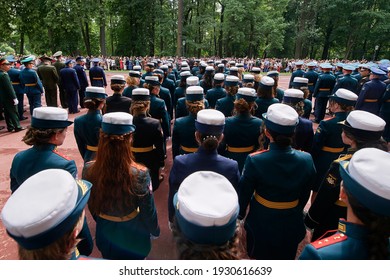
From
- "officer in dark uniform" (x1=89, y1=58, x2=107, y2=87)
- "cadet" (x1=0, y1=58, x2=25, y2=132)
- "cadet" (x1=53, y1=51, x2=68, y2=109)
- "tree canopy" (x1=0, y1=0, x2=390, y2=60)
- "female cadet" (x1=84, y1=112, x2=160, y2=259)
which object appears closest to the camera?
"female cadet" (x1=84, y1=112, x2=160, y2=259)

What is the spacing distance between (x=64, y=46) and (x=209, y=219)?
135 ft

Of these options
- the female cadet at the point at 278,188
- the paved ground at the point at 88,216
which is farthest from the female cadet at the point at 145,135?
the female cadet at the point at 278,188

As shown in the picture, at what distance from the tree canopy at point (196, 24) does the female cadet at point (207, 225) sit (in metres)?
27.3

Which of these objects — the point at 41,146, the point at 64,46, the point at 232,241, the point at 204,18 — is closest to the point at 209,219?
the point at 232,241

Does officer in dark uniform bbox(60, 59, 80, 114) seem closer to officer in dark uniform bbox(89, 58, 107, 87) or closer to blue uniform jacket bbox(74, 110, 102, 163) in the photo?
officer in dark uniform bbox(89, 58, 107, 87)

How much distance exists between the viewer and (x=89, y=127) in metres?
3.84

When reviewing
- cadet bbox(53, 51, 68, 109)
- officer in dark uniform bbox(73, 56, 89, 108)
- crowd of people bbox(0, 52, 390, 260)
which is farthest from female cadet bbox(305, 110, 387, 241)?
cadet bbox(53, 51, 68, 109)

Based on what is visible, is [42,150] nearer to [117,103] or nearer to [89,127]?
[89,127]

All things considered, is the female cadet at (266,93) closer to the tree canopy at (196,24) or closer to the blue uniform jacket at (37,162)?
the blue uniform jacket at (37,162)

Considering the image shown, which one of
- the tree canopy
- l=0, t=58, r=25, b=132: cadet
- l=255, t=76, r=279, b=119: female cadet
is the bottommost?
l=0, t=58, r=25, b=132: cadet

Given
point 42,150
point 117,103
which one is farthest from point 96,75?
point 42,150

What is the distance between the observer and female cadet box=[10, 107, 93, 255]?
2420 mm

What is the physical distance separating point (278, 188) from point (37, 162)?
7.30ft

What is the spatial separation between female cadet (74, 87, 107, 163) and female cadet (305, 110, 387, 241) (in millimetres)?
2999
